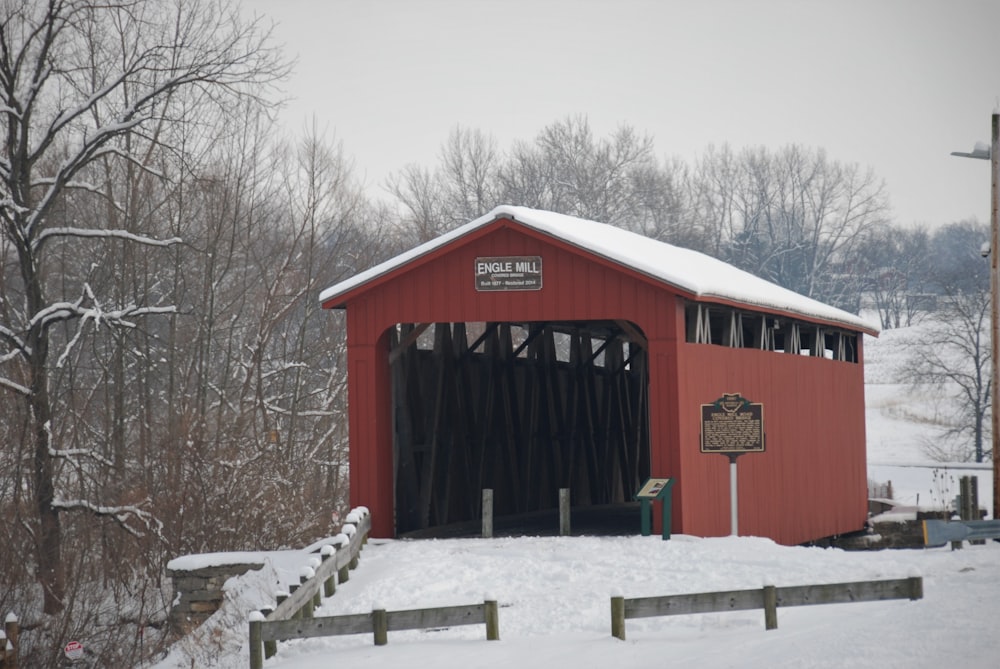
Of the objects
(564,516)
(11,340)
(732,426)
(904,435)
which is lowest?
(564,516)

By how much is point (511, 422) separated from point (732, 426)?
6.17 metres

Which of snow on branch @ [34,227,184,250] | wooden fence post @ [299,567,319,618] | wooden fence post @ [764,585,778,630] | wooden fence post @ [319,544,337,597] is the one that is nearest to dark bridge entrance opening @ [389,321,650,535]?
snow on branch @ [34,227,184,250]

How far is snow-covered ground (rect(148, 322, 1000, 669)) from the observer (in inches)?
368

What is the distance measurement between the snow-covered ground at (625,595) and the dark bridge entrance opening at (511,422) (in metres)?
2.42

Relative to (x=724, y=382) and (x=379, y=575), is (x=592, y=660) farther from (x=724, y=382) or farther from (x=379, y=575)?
(x=724, y=382)

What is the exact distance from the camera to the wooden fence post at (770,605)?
10259 mm

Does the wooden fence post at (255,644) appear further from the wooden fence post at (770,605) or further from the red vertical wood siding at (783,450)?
the red vertical wood siding at (783,450)

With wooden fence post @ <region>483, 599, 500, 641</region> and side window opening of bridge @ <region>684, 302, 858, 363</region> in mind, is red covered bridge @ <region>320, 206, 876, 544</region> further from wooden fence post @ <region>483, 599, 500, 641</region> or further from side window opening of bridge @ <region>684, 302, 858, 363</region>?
wooden fence post @ <region>483, 599, 500, 641</region>

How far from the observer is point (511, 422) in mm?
21406

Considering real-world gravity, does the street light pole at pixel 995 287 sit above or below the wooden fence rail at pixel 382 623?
above

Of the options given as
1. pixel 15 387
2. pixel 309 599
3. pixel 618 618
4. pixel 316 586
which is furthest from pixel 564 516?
pixel 15 387

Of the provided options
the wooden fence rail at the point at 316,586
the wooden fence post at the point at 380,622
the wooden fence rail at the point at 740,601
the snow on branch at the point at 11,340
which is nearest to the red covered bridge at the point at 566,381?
the wooden fence rail at the point at 316,586

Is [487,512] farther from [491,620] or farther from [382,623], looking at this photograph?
[382,623]

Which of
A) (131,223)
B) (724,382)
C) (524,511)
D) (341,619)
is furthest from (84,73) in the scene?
(341,619)
